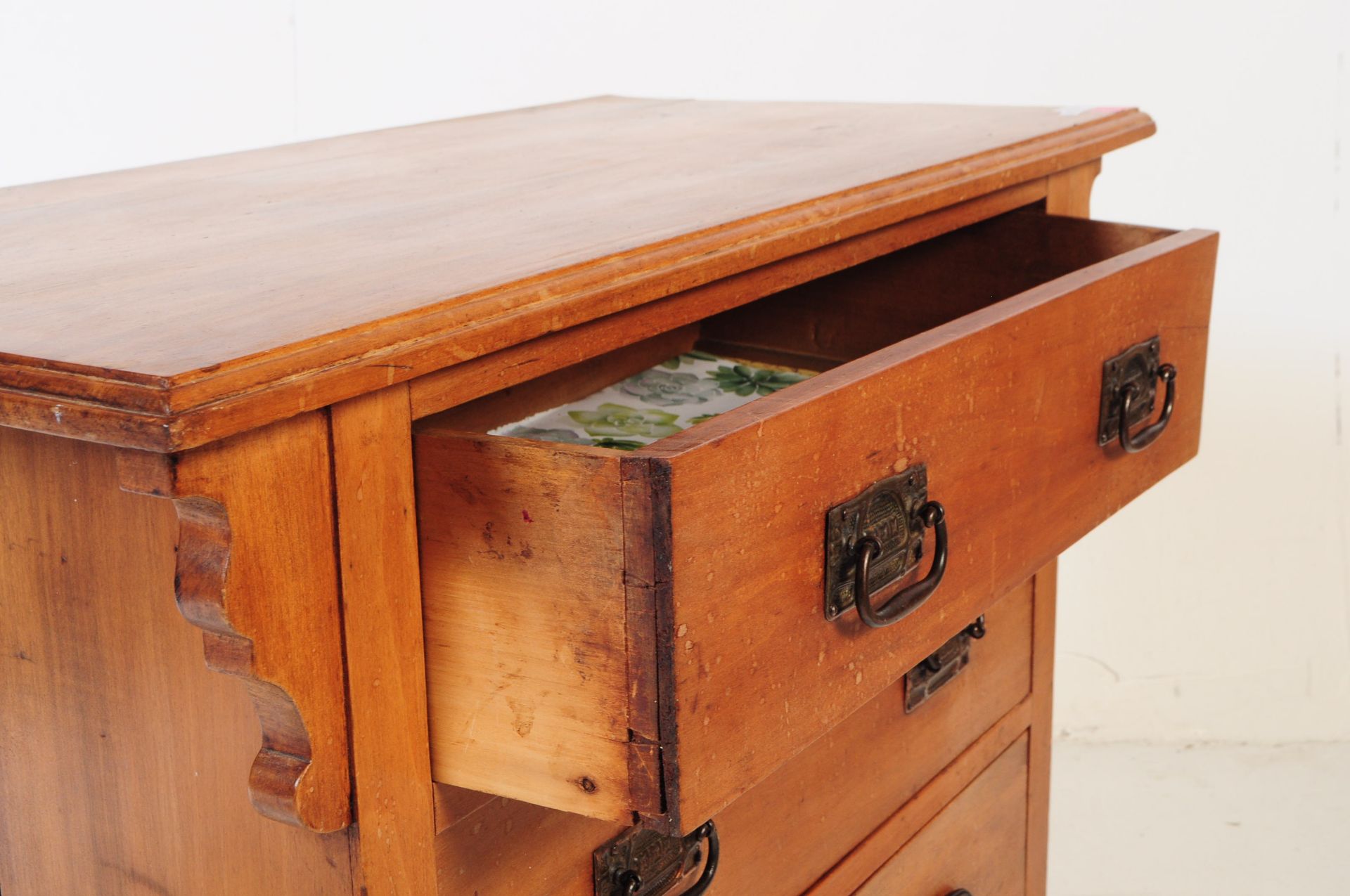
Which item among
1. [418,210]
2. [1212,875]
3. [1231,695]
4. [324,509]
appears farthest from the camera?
[1231,695]

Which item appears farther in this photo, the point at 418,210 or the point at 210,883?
the point at 418,210

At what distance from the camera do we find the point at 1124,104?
8.43 feet

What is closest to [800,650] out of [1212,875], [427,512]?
[427,512]

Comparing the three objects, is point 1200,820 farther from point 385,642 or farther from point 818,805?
point 385,642

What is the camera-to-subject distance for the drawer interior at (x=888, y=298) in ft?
4.36

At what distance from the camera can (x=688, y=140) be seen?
1309 millimetres

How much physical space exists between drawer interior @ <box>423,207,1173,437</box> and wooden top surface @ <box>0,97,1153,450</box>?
0.07 meters

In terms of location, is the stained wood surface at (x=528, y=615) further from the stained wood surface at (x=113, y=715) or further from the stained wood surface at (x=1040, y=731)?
the stained wood surface at (x=1040, y=731)

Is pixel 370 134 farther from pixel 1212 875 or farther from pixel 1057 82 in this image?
pixel 1212 875

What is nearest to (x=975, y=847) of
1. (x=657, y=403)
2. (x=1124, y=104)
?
(x=657, y=403)

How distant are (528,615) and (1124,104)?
2.09 m

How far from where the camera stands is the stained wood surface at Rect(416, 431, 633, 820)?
28.3 inches

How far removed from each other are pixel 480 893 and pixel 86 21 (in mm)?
1938

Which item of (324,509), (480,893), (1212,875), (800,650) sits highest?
(324,509)
